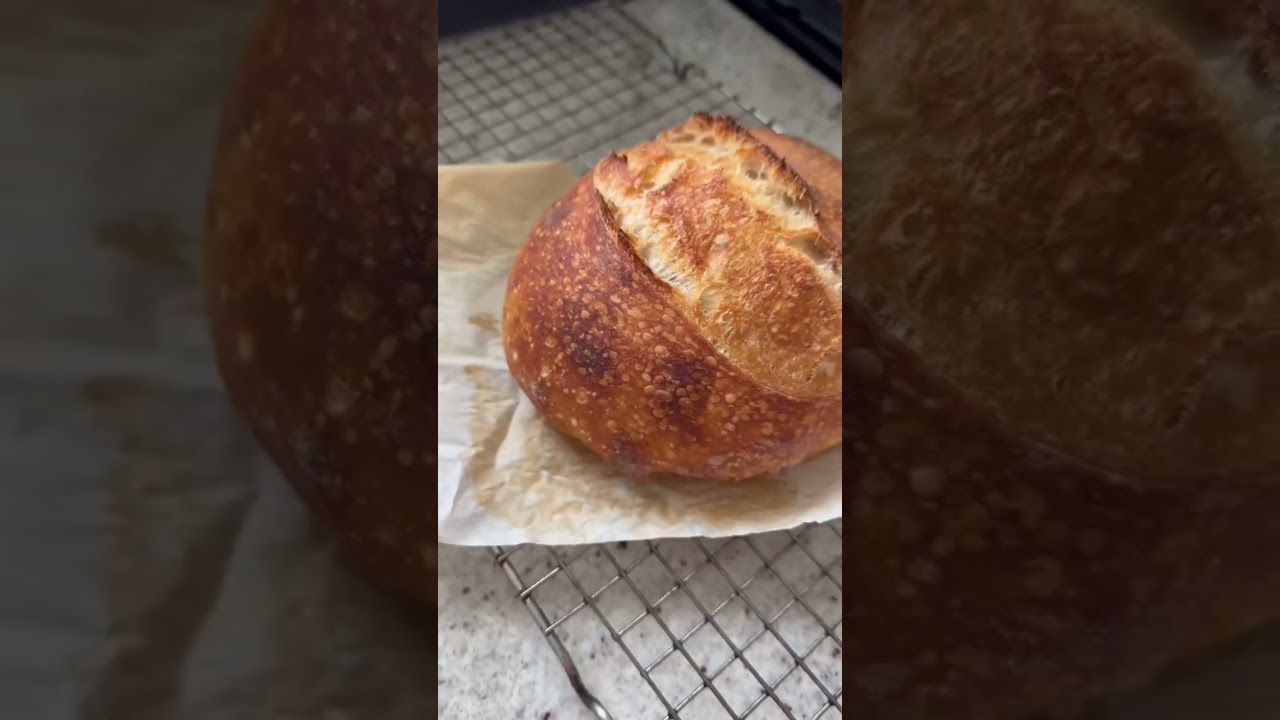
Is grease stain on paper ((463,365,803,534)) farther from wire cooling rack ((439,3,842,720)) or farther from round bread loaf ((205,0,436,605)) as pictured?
round bread loaf ((205,0,436,605))

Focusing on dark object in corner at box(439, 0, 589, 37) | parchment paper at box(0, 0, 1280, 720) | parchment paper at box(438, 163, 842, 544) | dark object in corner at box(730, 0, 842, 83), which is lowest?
parchment paper at box(438, 163, 842, 544)

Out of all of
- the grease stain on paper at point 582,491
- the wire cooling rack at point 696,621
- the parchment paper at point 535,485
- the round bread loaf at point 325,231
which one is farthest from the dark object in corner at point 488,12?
the round bread loaf at point 325,231

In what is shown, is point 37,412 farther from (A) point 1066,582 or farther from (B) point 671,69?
(B) point 671,69

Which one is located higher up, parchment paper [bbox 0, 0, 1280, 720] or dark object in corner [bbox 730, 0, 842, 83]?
parchment paper [bbox 0, 0, 1280, 720]

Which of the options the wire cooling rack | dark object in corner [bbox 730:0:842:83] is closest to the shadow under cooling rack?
the wire cooling rack

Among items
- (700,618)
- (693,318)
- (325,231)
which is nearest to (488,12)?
(693,318)

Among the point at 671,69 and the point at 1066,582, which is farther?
the point at 671,69

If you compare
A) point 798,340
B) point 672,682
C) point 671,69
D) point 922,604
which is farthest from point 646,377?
point 671,69
